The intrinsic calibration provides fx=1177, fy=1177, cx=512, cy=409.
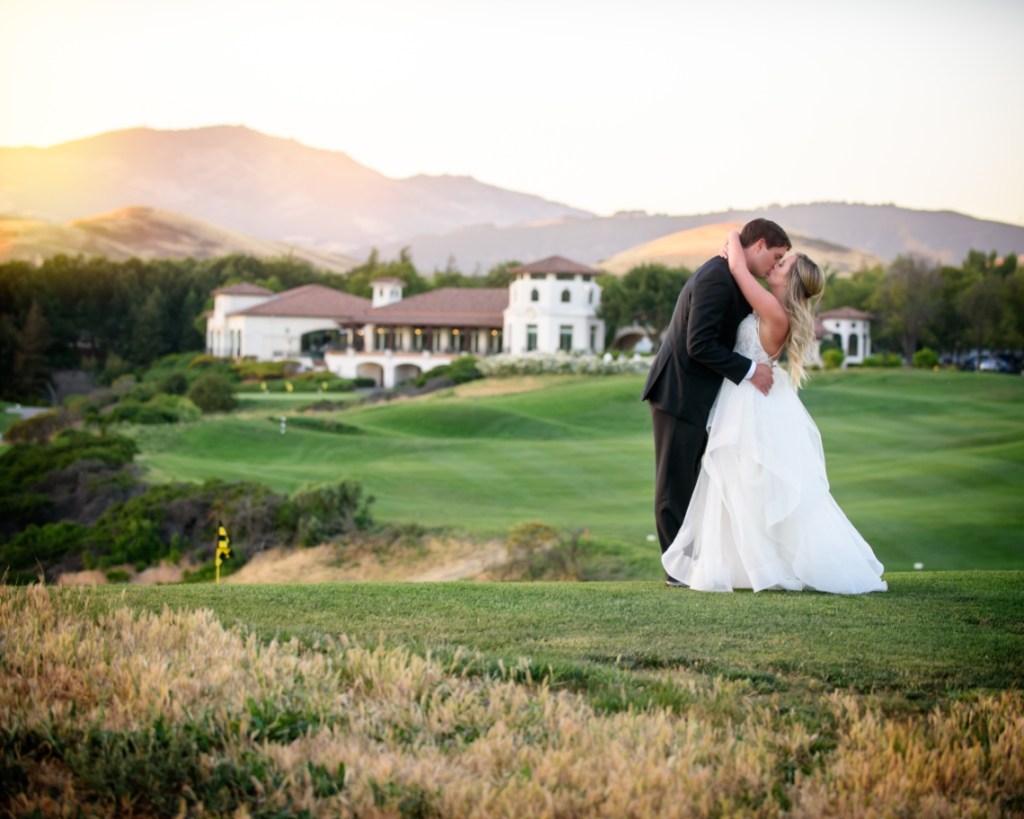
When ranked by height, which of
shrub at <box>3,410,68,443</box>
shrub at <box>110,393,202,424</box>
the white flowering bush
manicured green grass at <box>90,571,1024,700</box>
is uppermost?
the white flowering bush

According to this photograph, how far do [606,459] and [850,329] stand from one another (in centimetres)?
5701

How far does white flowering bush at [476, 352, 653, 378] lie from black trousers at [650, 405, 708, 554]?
55.6m

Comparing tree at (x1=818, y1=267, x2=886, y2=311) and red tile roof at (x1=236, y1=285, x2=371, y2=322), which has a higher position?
tree at (x1=818, y1=267, x2=886, y2=311)

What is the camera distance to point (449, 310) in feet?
278

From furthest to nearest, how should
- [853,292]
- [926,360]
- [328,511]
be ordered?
[853,292]
[926,360]
[328,511]

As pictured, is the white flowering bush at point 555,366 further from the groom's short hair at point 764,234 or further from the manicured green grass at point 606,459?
the groom's short hair at point 764,234

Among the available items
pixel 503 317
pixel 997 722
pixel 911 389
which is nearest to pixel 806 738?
pixel 997 722

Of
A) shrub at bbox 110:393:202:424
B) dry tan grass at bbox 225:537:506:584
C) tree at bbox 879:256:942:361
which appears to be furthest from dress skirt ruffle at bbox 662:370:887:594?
tree at bbox 879:256:942:361

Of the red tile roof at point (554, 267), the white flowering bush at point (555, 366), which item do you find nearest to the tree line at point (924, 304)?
the red tile roof at point (554, 267)

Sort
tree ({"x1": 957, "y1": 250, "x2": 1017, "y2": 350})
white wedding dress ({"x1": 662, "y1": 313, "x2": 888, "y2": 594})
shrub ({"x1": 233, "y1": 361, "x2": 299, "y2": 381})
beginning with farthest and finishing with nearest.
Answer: tree ({"x1": 957, "y1": 250, "x2": 1017, "y2": 350}), shrub ({"x1": 233, "y1": 361, "x2": 299, "y2": 381}), white wedding dress ({"x1": 662, "y1": 313, "x2": 888, "y2": 594})

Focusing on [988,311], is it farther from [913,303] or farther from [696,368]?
[696,368]

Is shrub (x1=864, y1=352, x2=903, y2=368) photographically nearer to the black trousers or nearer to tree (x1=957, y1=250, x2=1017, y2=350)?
tree (x1=957, y1=250, x2=1017, y2=350)

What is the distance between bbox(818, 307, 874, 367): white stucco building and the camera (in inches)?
3290

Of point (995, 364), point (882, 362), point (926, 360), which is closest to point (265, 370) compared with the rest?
point (882, 362)
